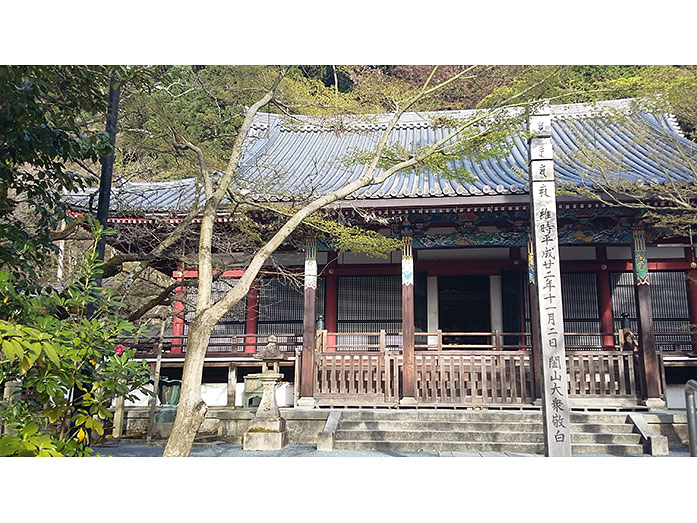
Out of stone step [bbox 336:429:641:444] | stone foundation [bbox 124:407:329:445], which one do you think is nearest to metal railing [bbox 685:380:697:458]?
stone step [bbox 336:429:641:444]

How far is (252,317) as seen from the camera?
1141 cm

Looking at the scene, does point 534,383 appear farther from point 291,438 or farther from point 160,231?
point 160,231

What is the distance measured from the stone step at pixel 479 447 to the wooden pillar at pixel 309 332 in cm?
159

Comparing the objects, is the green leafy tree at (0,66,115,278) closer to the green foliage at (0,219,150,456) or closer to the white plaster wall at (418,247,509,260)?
the green foliage at (0,219,150,456)

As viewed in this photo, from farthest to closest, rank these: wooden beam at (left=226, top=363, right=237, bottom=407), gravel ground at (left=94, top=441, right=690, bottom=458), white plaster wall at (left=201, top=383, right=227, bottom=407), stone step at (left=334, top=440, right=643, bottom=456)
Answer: white plaster wall at (left=201, top=383, right=227, bottom=407) → wooden beam at (left=226, top=363, right=237, bottom=407) → stone step at (left=334, top=440, right=643, bottom=456) → gravel ground at (left=94, top=441, right=690, bottom=458)

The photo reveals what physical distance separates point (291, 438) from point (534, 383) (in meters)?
4.00

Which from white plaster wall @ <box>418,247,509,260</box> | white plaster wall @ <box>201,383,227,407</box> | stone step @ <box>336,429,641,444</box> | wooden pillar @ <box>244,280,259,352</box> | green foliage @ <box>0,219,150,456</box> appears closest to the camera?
green foliage @ <box>0,219,150,456</box>

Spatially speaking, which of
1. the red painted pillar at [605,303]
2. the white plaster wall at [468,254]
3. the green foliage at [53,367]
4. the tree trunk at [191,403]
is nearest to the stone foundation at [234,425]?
the white plaster wall at [468,254]

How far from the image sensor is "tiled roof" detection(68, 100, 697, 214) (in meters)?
8.92

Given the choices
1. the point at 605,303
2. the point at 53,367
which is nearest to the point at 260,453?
the point at 53,367

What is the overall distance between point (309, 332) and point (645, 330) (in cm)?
560

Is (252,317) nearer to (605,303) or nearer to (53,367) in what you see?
(605,303)

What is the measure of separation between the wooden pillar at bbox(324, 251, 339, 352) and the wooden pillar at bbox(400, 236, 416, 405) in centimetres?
197

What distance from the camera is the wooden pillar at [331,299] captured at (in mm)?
11242
